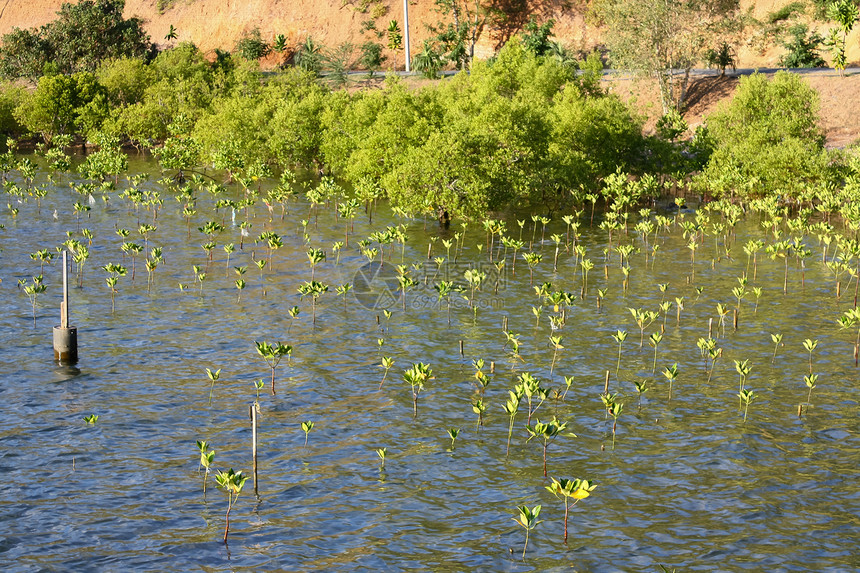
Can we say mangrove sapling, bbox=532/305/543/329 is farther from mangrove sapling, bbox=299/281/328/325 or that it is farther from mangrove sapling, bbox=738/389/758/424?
mangrove sapling, bbox=738/389/758/424

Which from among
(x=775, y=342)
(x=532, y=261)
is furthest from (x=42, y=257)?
(x=775, y=342)

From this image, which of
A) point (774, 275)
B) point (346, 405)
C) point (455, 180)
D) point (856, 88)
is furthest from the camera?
point (856, 88)

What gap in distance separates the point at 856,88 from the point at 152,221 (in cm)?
5716

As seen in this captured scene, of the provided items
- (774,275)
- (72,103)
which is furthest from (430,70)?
(774,275)

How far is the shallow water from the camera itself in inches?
693

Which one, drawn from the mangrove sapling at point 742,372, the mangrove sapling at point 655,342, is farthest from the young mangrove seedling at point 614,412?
the mangrove sapling at point 655,342

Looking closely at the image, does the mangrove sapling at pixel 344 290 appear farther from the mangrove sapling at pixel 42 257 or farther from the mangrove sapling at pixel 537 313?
the mangrove sapling at pixel 42 257

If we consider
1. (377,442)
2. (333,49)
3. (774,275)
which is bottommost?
(377,442)

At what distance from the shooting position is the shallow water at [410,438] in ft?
57.7

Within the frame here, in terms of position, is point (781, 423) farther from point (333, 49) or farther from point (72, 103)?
point (333, 49)

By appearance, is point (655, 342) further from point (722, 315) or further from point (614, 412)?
point (614, 412)

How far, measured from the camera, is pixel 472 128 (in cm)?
5006

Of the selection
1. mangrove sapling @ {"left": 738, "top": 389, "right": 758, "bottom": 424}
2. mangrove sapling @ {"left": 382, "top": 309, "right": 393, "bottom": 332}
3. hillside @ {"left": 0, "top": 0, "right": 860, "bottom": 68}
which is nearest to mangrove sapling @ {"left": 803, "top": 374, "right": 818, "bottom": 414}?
mangrove sapling @ {"left": 738, "top": 389, "right": 758, "bottom": 424}

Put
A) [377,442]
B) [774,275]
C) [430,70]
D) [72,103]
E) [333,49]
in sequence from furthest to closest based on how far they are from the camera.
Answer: [333,49], [430,70], [72,103], [774,275], [377,442]
